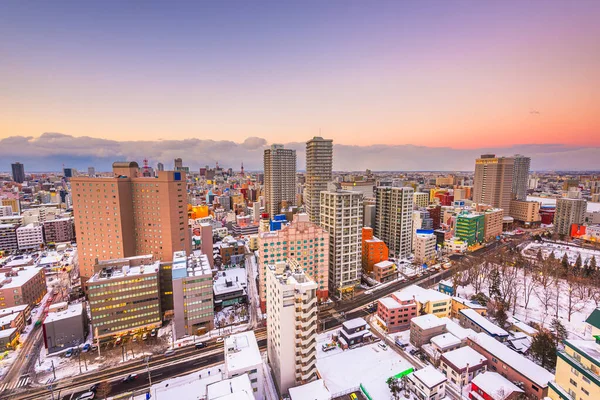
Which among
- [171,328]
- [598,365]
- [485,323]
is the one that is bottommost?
[171,328]

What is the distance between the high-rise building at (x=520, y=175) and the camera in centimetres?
15512

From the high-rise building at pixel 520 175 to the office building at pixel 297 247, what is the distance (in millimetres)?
151426

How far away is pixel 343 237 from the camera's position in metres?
69.8

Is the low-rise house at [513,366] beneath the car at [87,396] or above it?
above

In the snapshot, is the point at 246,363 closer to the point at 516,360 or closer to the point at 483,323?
the point at 516,360

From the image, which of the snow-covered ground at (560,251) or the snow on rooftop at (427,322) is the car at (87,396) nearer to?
the snow on rooftop at (427,322)

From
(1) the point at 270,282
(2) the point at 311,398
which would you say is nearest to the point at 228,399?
(2) the point at 311,398

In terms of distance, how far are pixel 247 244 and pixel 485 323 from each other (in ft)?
Result: 270

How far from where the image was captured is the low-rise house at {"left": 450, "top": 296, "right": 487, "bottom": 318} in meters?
56.3

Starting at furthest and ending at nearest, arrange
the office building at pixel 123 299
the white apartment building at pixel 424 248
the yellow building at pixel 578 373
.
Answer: the white apartment building at pixel 424 248 < the office building at pixel 123 299 < the yellow building at pixel 578 373

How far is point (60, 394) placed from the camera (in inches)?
1577

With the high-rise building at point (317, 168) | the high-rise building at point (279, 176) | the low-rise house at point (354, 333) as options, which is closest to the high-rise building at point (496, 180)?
the high-rise building at point (317, 168)

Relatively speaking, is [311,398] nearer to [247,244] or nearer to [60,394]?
[60,394]

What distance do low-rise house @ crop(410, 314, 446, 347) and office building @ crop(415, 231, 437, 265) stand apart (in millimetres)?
41471
